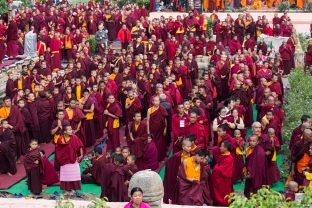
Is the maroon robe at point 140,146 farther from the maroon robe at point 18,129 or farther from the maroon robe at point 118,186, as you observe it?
the maroon robe at point 18,129

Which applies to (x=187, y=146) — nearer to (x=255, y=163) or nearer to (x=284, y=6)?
(x=255, y=163)

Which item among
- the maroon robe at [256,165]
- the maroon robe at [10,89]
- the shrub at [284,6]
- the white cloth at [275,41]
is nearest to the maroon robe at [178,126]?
the maroon robe at [256,165]

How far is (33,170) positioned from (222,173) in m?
3.50

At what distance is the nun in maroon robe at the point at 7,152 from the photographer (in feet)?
46.3

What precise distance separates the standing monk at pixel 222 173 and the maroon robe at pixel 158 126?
2.73 meters

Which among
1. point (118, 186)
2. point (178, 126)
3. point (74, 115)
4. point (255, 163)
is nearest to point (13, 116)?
point (74, 115)

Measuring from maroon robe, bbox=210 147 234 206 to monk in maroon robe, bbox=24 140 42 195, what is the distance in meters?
3.21

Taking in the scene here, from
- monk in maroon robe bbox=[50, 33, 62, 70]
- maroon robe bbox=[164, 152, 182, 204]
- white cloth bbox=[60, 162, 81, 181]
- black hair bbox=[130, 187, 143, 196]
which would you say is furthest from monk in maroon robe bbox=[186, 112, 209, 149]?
monk in maroon robe bbox=[50, 33, 62, 70]

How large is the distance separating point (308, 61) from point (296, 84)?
422cm

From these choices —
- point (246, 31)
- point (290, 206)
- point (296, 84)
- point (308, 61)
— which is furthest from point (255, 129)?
point (246, 31)

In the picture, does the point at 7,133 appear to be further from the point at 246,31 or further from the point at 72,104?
the point at 246,31

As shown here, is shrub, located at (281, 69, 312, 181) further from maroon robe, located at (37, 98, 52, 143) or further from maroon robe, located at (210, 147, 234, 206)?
maroon robe, located at (37, 98, 52, 143)

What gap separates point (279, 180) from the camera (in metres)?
13.4

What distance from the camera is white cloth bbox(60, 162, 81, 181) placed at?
1303cm
